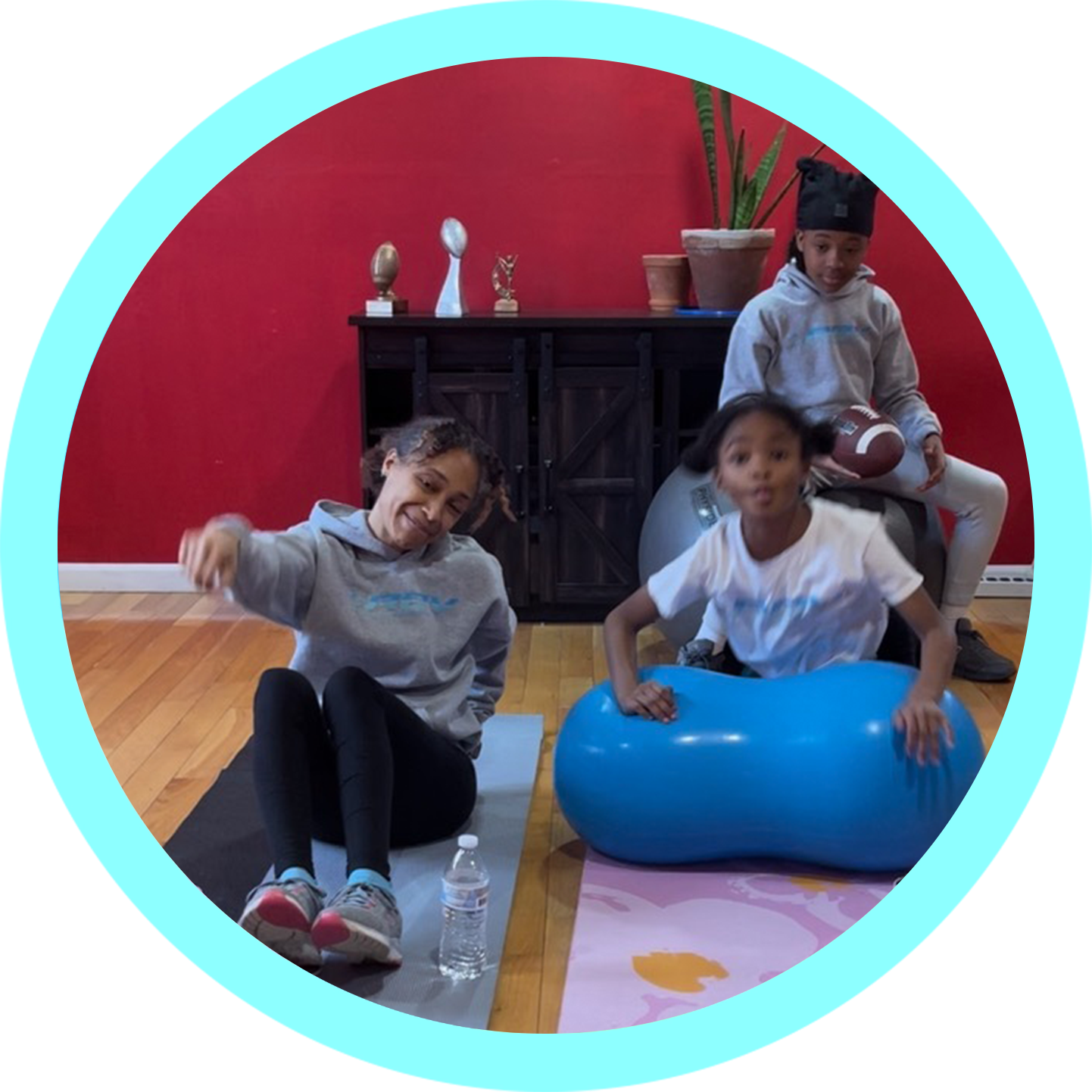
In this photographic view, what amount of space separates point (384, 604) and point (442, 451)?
0.19m

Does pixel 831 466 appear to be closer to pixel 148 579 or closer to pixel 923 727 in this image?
pixel 923 727

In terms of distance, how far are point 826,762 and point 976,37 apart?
0.82m

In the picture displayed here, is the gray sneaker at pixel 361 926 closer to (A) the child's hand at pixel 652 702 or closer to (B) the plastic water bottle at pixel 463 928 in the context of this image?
(B) the plastic water bottle at pixel 463 928

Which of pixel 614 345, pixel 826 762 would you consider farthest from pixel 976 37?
pixel 826 762

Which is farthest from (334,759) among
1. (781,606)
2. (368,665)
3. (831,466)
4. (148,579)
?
(831,466)

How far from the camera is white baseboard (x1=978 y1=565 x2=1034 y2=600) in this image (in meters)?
1.55

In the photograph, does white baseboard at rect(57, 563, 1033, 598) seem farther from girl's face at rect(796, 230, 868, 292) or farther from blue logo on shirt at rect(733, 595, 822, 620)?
girl's face at rect(796, 230, 868, 292)

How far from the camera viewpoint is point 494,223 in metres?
1.83

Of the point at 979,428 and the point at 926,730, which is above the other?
Result: the point at 979,428

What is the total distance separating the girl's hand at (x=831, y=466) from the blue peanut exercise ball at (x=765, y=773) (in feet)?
0.79

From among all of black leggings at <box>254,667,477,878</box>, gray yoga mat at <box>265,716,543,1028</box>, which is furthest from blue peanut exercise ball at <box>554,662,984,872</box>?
black leggings at <box>254,667,477,878</box>

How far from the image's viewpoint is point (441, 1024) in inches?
54.8

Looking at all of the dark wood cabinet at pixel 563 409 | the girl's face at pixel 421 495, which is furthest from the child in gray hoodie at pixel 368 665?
the dark wood cabinet at pixel 563 409

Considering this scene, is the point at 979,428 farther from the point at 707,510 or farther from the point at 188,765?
the point at 188,765
